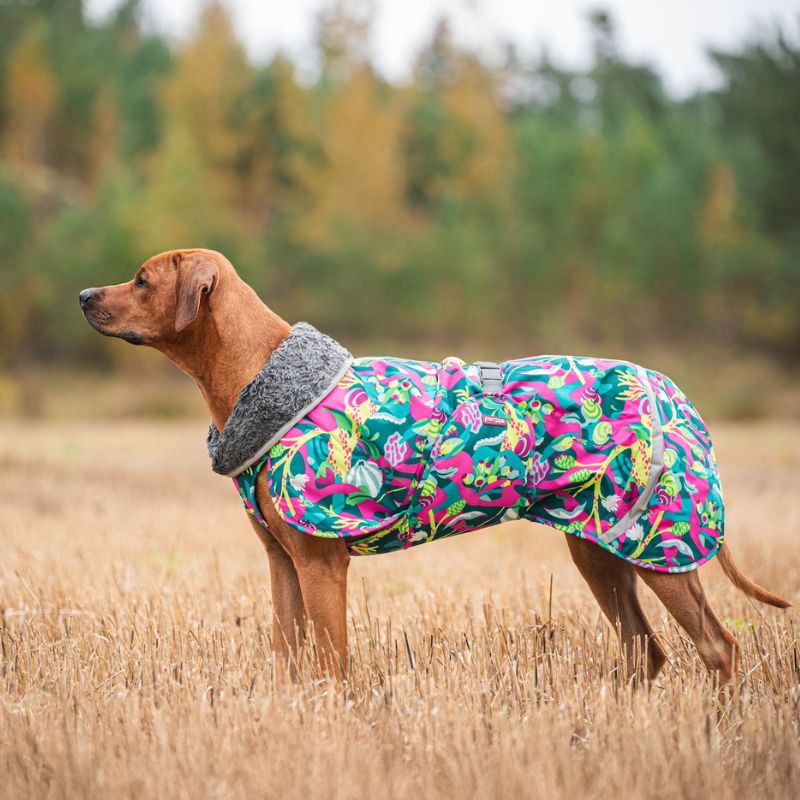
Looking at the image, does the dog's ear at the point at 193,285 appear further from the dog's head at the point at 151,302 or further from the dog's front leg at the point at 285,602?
the dog's front leg at the point at 285,602

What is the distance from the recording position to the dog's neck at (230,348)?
4398mm

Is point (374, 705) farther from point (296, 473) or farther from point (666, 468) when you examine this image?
point (666, 468)

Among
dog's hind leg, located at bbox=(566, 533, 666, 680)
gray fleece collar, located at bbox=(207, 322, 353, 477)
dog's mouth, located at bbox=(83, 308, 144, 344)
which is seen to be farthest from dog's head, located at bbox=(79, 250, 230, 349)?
dog's hind leg, located at bbox=(566, 533, 666, 680)

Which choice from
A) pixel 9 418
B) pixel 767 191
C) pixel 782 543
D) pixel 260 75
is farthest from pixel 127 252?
pixel 782 543

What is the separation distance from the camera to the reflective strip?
4.27 metres

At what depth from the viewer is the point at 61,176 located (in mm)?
39312

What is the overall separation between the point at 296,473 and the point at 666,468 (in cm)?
157

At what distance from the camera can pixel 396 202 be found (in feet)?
114

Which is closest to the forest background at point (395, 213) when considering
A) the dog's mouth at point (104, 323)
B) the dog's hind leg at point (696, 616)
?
the dog's mouth at point (104, 323)

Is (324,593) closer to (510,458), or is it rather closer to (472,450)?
(472,450)

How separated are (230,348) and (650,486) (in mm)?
1901

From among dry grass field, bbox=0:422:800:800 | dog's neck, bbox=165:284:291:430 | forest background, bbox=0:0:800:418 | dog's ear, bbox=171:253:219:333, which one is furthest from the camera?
forest background, bbox=0:0:800:418

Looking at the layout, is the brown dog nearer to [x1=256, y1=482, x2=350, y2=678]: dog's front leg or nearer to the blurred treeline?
[x1=256, y1=482, x2=350, y2=678]: dog's front leg

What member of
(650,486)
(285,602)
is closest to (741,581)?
(650,486)
